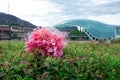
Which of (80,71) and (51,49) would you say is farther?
(51,49)

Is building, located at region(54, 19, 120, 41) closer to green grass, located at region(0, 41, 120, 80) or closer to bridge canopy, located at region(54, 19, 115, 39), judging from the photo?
bridge canopy, located at region(54, 19, 115, 39)

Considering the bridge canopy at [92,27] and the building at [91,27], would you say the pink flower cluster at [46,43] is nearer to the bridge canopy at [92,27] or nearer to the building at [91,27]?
the building at [91,27]

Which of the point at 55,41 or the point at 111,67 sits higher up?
the point at 55,41

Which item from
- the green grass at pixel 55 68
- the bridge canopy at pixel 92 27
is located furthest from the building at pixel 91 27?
the green grass at pixel 55 68

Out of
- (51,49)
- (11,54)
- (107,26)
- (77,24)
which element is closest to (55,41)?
(51,49)

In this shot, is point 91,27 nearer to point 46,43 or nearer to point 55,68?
point 46,43

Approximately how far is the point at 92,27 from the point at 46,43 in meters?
55.5

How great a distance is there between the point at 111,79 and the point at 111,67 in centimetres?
14

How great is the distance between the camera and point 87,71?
3.76 metres

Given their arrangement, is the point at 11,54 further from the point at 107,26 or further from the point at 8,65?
the point at 107,26

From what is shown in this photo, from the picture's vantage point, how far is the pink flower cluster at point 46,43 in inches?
165

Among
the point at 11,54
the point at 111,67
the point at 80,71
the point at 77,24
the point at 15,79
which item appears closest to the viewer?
the point at 15,79

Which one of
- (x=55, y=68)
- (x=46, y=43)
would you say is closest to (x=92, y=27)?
(x=46, y=43)

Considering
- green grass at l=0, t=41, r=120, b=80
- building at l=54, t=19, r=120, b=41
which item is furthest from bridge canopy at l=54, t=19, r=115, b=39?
green grass at l=0, t=41, r=120, b=80
